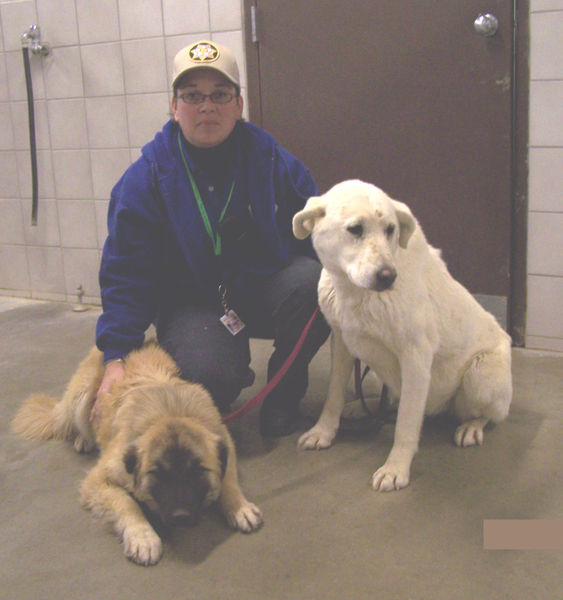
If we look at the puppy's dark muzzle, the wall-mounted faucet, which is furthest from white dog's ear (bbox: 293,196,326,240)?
the wall-mounted faucet

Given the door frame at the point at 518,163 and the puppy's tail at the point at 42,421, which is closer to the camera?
the puppy's tail at the point at 42,421

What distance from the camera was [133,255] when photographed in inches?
84.0

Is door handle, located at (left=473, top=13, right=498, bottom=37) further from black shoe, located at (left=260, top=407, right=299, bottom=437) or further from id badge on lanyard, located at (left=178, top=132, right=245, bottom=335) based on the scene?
black shoe, located at (left=260, top=407, right=299, bottom=437)

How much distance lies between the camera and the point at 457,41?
110 inches

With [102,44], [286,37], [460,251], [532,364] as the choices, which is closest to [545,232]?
[460,251]

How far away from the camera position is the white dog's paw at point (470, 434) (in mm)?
2059

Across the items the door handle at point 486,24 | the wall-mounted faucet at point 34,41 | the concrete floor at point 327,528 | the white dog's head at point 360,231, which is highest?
the wall-mounted faucet at point 34,41

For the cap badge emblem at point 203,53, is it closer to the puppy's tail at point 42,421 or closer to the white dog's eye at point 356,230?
the white dog's eye at point 356,230

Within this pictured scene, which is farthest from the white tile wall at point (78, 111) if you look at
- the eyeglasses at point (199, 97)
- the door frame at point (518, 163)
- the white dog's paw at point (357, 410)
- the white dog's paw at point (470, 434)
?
the white dog's paw at point (470, 434)

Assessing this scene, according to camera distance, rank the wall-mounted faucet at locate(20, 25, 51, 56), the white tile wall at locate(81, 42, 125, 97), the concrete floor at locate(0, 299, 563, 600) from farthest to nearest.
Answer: the wall-mounted faucet at locate(20, 25, 51, 56)
the white tile wall at locate(81, 42, 125, 97)
the concrete floor at locate(0, 299, 563, 600)

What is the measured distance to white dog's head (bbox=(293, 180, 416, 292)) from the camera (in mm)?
1641

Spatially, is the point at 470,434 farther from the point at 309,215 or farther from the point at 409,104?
the point at 409,104

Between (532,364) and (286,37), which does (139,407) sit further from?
(286,37)

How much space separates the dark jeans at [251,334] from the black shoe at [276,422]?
0.08ft
